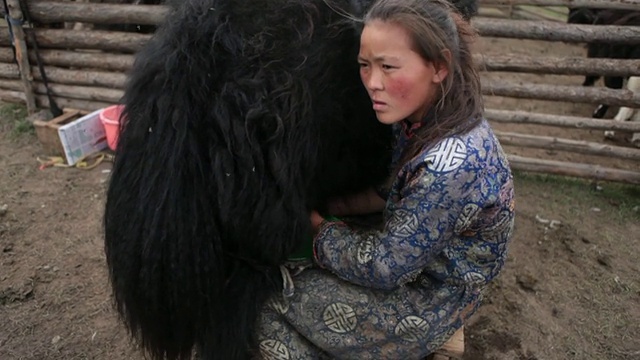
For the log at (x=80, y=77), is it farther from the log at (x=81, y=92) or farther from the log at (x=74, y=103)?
the log at (x=74, y=103)

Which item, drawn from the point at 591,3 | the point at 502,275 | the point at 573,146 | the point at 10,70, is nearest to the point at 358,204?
the point at 502,275

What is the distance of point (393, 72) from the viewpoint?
120 centimetres

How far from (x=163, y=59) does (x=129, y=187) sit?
29 centimetres

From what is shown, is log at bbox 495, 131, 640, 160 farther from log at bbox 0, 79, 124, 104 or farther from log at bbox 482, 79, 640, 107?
log at bbox 0, 79, 124, 104

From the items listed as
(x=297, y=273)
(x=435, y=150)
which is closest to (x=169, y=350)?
(x=297, y=273)

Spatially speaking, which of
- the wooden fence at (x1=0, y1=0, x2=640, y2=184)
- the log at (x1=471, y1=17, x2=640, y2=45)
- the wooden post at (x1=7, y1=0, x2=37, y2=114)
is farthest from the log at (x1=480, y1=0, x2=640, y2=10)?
the wooden post at (x1=7, y1=0, x2=37, y2=114)

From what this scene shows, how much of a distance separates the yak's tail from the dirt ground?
1162mm

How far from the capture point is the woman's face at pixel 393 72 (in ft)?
3.82

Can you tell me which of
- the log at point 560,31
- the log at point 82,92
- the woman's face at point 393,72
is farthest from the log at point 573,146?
the log at point 82,92

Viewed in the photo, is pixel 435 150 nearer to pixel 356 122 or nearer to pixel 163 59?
pixel 356 122

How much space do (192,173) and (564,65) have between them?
3.37 m

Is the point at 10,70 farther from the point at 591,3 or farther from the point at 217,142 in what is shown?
the point at 591,3

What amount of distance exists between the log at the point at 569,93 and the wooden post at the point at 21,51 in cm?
359

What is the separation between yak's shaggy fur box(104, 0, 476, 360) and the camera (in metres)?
1.13
